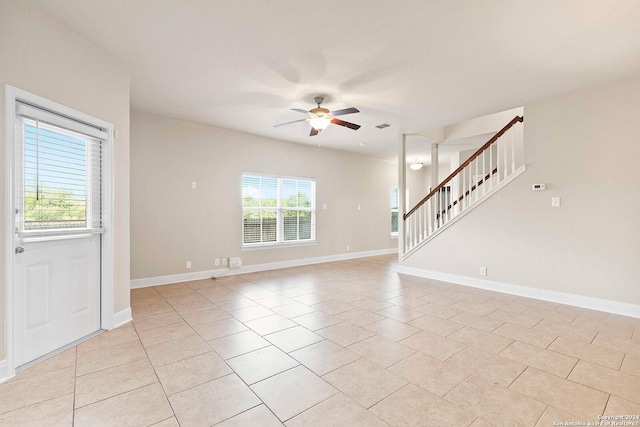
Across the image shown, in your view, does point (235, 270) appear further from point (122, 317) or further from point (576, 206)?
point (576, 206)

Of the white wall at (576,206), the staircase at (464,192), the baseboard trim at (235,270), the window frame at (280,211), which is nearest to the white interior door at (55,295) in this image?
the baseboard trim at (235,270)

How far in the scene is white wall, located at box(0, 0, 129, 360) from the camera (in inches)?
86.0

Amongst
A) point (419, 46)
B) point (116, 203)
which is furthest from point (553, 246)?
point (116, 203)

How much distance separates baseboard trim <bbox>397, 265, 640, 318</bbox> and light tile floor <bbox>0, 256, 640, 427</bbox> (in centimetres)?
23

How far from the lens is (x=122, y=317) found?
322 cm

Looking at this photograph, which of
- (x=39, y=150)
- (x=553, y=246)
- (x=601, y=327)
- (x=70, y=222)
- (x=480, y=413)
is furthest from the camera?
(x=553, y=246)

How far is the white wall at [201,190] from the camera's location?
4.82 metres

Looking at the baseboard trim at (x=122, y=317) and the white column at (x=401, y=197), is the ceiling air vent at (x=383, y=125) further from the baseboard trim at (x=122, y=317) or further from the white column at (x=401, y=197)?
the baseboard trim at (x=122, y=317)

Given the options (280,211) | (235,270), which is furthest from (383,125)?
(235,270)

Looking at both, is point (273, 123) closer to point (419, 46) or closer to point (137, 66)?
point (137, 66)

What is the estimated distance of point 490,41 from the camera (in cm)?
279

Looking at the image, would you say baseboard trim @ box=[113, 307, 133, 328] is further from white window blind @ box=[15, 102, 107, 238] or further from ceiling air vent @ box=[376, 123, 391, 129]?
ceiling air vent @ box=[376, 123, 391, 129]

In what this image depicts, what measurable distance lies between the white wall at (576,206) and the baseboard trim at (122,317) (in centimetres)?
499

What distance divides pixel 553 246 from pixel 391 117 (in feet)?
9.93
